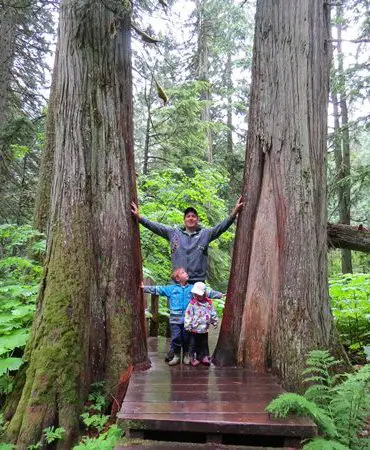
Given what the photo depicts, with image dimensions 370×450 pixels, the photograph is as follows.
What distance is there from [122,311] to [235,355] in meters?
1.40

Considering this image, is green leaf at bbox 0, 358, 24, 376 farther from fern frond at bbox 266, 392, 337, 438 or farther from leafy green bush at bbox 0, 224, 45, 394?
fern frond at bbox 266, 392, 337, 438

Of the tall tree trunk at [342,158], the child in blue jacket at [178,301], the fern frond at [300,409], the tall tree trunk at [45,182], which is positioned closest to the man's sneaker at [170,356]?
the child in blue jacket at [178,301]

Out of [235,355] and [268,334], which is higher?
[268,334]

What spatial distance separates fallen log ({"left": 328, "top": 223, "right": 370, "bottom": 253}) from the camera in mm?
5668

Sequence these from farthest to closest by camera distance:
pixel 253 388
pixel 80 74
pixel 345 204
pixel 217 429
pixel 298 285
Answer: pixel 345 204, pixel 80 74, pixel 298 285, pixel 253 388, pixel 217 429

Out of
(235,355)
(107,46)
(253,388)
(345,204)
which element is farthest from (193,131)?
(253,388)

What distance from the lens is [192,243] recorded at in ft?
17.0

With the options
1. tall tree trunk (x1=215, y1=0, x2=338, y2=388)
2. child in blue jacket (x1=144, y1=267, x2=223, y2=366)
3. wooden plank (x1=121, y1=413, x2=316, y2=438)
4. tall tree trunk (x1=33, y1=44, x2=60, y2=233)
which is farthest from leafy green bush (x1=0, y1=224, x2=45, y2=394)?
tall tree trunk (x1=215, y1=0, x2=338, y2=388)

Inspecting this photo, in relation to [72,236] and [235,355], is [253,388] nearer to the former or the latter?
[235,355]

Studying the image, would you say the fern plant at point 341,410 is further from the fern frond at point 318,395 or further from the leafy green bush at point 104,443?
the leafy green bush at point 104,443

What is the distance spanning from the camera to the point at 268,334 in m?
4.61

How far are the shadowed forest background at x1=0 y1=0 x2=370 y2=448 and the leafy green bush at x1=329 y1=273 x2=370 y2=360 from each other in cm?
2

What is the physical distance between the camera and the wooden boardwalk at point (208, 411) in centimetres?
309

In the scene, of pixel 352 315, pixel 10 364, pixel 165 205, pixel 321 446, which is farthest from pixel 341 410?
pixel 165 205
